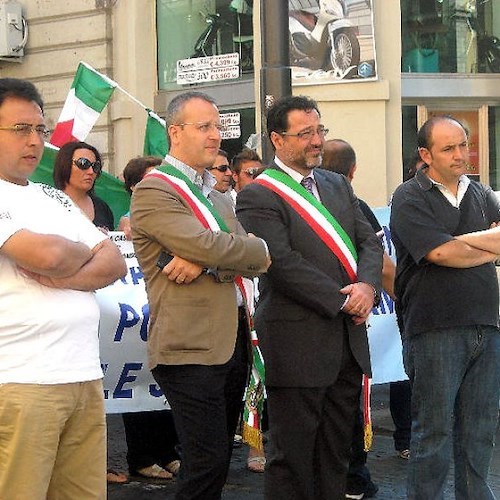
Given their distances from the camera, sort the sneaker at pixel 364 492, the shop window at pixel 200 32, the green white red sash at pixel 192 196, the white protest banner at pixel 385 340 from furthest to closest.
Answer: the shop window at pixel 200 32 → the white protest banner at pixel 385 340 → the sneaker at pixel 364 492 → the green white red sash at pixel 192 196

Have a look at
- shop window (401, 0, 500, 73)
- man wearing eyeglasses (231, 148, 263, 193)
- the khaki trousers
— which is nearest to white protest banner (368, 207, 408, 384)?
man wearing eyeglasses (231, 148, 263, 193)

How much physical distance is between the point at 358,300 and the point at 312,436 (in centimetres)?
65

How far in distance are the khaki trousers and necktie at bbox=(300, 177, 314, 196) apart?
1.62m

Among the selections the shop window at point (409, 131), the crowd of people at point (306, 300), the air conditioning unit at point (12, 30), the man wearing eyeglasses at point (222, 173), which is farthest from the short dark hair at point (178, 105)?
the air conditioning unit at point (12, 30)

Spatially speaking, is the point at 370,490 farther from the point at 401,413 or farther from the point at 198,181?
the point at 198,181

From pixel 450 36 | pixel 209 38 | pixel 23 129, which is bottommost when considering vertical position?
pixel 23 129

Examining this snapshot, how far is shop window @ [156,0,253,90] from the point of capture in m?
13.6

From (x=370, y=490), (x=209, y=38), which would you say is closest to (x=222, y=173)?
(x=370, y=490)

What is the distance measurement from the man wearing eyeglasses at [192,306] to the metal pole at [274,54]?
294 cm

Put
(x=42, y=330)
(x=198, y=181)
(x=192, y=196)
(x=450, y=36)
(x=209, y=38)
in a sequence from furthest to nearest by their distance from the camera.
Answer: (x=209, y=38) → (x=450, y=36) → (x=198, y=181) → (x=192, y=196) → (x=42, y=330)

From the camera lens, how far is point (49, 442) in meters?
3.76

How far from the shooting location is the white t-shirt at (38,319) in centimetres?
373

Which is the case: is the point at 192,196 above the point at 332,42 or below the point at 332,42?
below

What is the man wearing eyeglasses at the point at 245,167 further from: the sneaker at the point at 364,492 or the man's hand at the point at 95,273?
the man's hand at the point at 95,273
